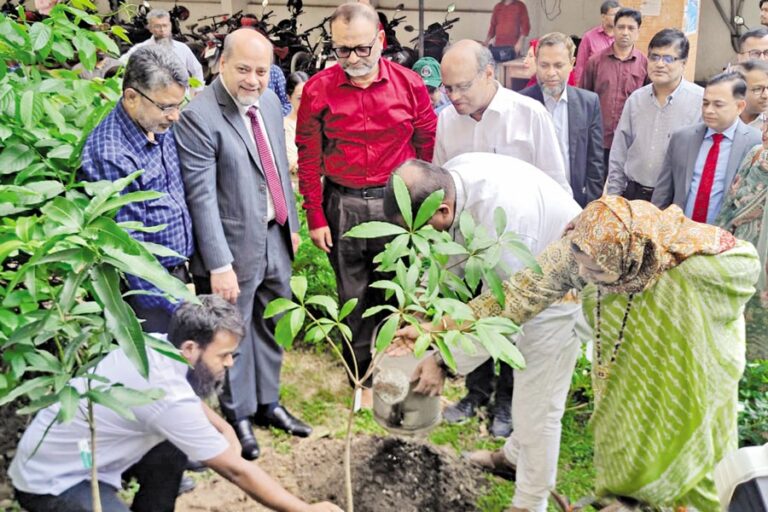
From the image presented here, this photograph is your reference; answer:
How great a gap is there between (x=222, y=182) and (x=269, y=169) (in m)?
0.24

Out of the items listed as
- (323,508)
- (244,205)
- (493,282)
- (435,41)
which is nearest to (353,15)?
(244,205)

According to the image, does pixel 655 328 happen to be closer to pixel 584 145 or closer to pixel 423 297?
pixel 423 297

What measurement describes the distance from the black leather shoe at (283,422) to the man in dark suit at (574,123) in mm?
2063

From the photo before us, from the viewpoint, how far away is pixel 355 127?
397cm

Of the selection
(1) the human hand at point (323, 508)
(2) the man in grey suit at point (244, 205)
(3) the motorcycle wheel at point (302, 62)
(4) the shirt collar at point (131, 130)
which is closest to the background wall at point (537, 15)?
(3) the motorcycle wheel at point (302, 62)

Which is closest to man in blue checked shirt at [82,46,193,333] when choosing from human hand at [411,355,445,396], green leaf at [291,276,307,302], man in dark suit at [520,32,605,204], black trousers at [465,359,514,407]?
human hand at [411,355,445,396]

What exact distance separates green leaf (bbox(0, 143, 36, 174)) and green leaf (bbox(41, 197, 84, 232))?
117cm

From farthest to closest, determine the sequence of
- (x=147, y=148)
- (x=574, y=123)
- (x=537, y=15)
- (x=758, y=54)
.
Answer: (x=537, y=15) → (x=758, y=54) → (x=574, y=123) → (x=147, y=148)

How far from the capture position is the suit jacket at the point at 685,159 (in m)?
A: 4.19

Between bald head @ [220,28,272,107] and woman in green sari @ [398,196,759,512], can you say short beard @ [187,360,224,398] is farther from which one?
bald head @ [220,28,272,107]

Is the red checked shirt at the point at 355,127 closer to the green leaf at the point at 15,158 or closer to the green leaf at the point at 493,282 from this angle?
the green leaf at the point at 15,158

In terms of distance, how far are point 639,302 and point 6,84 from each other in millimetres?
2315

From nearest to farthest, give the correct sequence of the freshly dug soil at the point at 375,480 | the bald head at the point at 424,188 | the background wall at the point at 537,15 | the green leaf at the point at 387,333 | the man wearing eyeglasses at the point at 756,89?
the green leaf at the point at 387,333 < the bald head at the point at 424,188 < the freshly dug soil at the point at 375,480 < the man wearing eyeglasses at the point at 756,89 < the background wall at the point at 537,15

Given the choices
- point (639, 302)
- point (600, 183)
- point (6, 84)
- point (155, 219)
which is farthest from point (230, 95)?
point (600, 183)
